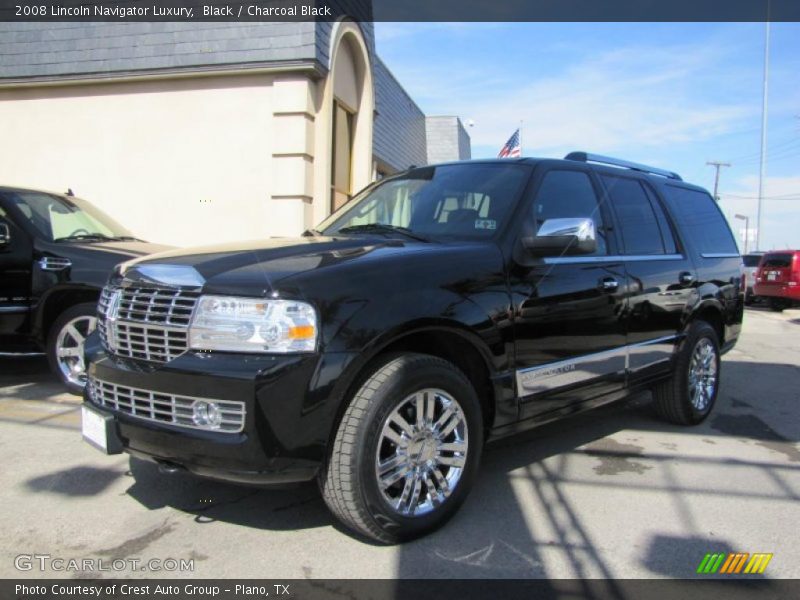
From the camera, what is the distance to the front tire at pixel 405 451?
9.09 feet

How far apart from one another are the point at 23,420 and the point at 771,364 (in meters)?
8.41

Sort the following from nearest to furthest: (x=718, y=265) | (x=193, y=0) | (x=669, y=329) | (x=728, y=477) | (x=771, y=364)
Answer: (x=728, y=477) < (x=669, y=329) < (x=718, y=265) < (x=771, y=364) < (x=193, y=0)

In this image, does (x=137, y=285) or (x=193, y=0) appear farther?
(x=193, y=0)

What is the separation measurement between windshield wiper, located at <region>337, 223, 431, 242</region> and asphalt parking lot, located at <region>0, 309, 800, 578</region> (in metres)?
1.48

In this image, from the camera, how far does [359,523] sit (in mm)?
2848

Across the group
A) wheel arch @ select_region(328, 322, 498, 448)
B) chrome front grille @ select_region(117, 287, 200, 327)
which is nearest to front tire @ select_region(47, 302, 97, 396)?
chrome front grille @ select_region(117, 287, 200, 327)

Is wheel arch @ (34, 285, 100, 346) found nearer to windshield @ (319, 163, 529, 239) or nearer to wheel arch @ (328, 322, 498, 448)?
windshield @ (319, 163, 529, 239)

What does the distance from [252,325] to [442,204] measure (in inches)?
65.4

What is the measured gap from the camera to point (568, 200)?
13.5ft

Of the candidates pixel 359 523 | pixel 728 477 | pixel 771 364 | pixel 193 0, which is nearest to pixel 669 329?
pixel 728 477

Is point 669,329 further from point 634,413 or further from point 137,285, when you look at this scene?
point 137,285

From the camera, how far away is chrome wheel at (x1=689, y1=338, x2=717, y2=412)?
16.9 feet

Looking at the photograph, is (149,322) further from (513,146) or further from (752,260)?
(752,260)

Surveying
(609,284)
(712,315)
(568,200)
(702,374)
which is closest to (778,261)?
(712,315)
